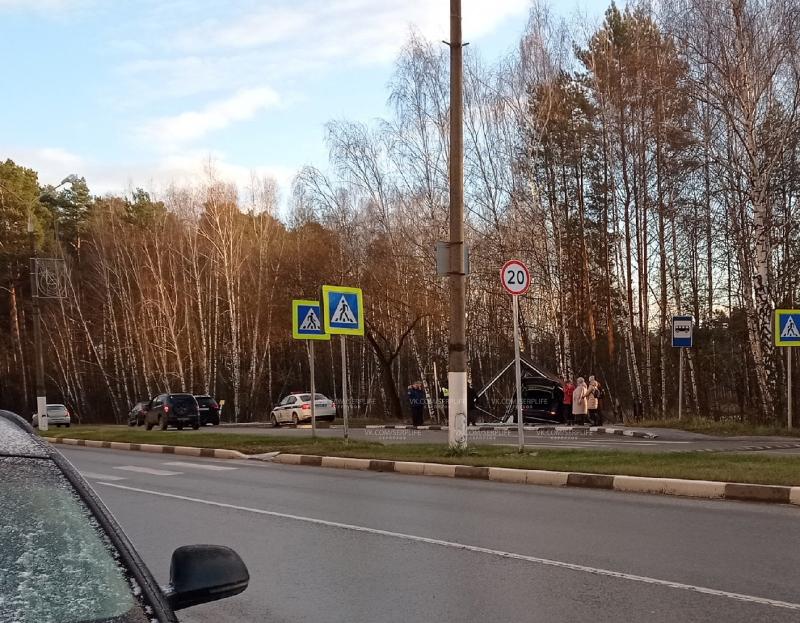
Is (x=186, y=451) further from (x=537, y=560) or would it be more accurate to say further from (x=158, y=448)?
(x=537, y=560)

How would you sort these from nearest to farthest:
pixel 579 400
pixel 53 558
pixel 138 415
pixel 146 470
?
1. pixel 53 558
2. pixel 146 470
3. pixel 579 400
4. pixel 138 415

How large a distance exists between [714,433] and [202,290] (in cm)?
3861

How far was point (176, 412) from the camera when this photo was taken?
34156mm

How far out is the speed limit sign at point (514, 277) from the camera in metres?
14.6

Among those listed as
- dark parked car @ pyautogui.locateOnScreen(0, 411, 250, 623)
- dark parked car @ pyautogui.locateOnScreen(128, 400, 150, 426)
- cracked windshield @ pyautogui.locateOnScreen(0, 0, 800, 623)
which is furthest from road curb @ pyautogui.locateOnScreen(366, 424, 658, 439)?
dark parked car @ pyautogui.locateOnScreen(0, 411, 250, 623)

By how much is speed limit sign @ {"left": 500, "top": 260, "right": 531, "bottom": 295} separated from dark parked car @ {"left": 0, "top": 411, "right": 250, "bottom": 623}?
12.4m

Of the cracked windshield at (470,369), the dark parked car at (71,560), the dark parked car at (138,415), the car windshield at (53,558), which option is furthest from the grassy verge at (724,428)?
the dark parked car at (138,415)

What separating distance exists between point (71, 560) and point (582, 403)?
2393 centimetres

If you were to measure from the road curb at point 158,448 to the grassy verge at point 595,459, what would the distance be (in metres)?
0.36

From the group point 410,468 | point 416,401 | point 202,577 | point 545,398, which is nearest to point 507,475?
point 410,468

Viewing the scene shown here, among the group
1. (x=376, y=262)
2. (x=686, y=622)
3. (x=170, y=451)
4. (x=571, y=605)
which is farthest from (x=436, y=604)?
(x=376, y=262)

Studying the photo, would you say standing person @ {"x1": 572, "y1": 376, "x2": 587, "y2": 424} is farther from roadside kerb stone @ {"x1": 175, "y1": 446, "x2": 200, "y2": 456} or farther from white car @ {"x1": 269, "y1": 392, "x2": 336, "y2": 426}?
white car @ {"x1": 269, "y1": 392, "x2": 336, "y2": 426}

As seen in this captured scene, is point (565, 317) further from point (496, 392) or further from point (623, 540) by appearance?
point (623, 540)

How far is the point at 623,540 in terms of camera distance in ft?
24.1
